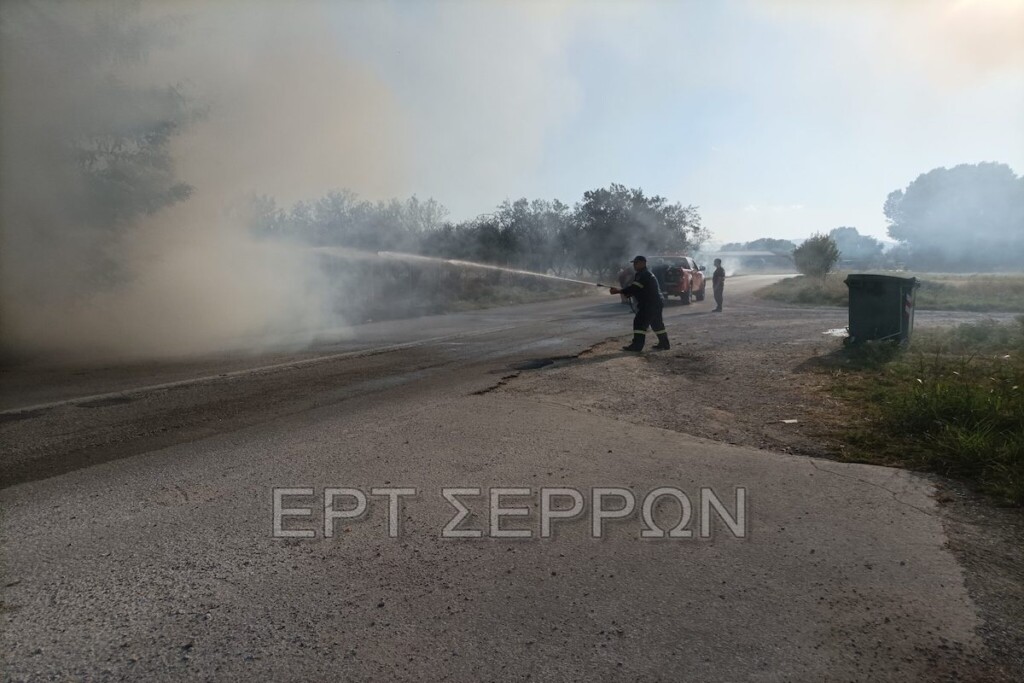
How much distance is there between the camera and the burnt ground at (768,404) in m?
2.96

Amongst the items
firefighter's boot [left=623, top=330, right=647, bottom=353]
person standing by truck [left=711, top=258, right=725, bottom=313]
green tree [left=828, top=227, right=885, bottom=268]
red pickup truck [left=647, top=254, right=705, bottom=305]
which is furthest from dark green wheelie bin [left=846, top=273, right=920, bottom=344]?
green tree [left=828, top=227, right=885, bottom=268]

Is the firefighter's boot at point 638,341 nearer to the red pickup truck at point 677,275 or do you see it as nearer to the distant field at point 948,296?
the red pickup truck at point 677,275

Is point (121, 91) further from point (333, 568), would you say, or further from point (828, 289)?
point (828, 289)

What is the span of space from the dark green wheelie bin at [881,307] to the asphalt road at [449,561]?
5.59 metres

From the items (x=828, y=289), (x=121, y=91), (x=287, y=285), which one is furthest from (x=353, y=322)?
(x=828, y=289)

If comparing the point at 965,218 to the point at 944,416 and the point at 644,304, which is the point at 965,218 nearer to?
the point at 644,304

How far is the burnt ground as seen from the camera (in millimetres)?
2955

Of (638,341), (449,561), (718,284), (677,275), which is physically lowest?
(449,561)

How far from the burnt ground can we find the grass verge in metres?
0.19

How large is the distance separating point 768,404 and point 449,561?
4624 millimetres

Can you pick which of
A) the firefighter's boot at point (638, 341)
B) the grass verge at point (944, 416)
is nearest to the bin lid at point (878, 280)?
the grass verge at point (944, 416)

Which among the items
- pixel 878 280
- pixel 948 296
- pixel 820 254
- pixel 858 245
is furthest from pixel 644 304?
pixel 858 245

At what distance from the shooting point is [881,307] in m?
9.25

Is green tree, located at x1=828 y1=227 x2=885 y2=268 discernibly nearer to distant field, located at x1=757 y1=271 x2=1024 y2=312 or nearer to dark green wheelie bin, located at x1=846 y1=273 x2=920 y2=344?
distant field, located at x1=757 y1=271 x2=1024 y2=312
